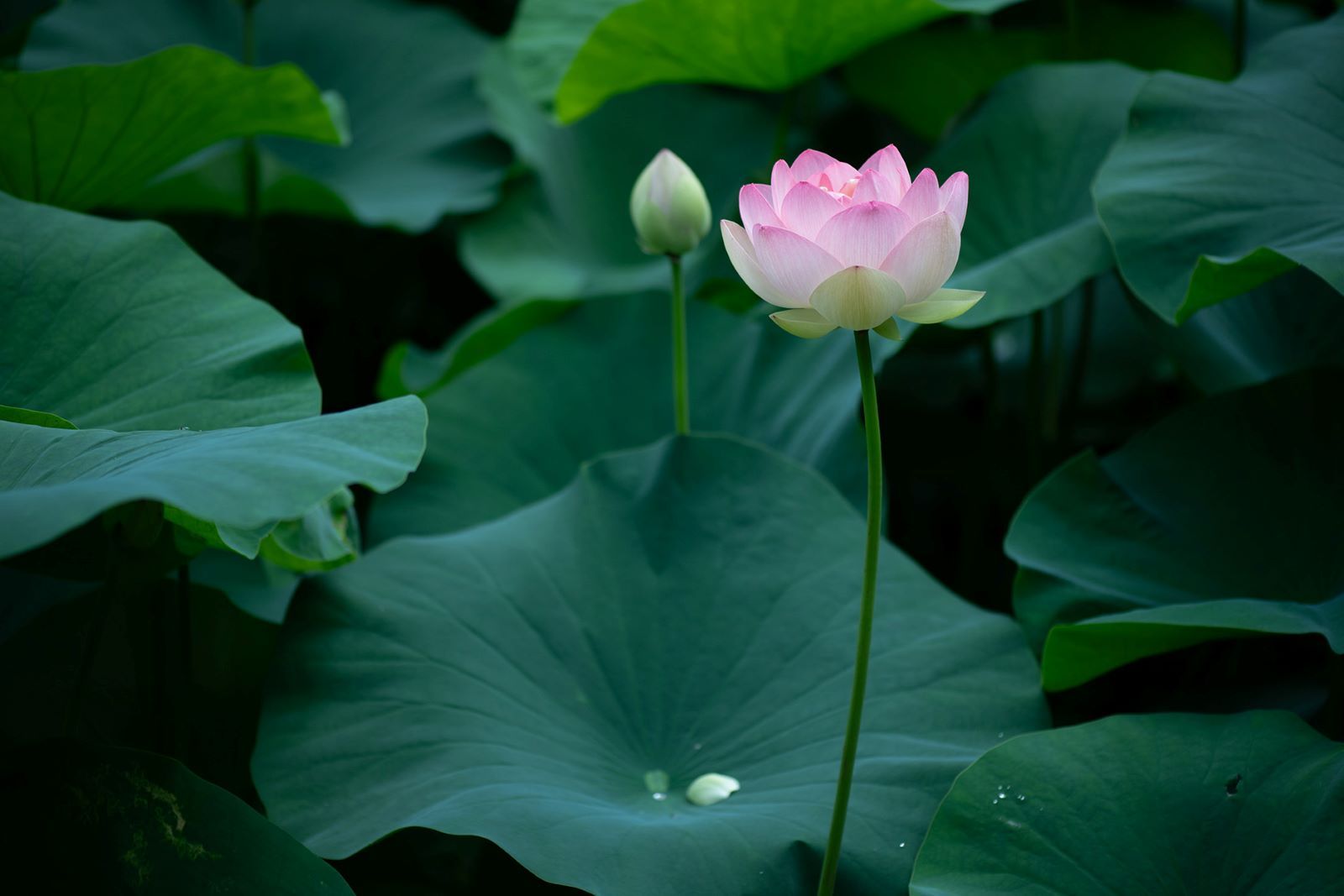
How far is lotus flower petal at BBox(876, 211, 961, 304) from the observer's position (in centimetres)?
60

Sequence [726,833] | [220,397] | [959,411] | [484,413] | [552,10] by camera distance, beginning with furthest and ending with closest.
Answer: [959,411] < [552,10] < [484,413] < [220,397] < [726,833]

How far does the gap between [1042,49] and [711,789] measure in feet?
4.50

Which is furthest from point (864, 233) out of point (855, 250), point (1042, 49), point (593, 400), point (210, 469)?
point (1042, 49)

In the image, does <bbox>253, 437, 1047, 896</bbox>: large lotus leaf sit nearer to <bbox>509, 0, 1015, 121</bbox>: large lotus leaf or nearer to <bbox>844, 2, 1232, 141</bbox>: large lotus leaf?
<bbox>509, 0, 1015, 121</bbox>: large lotus leaf

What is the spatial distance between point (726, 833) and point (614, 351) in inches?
29.2

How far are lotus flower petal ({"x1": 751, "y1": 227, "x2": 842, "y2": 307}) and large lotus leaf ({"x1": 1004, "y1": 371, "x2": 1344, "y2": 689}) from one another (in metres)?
0.45

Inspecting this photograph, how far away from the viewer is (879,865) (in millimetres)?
842

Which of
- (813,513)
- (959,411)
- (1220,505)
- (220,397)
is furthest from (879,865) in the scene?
(959,411)

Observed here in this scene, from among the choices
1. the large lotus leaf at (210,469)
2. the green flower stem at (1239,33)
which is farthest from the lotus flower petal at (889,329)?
the green flower stem at (1239,33)

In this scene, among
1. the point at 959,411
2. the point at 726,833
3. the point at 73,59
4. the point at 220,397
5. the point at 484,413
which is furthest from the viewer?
the point at 959,411

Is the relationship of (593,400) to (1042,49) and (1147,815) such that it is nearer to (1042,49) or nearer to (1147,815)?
(1147,815)

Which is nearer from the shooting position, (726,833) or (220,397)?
(726,833)

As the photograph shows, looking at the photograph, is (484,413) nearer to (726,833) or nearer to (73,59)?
(726,833)

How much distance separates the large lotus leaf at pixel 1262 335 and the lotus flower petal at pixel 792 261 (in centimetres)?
74
